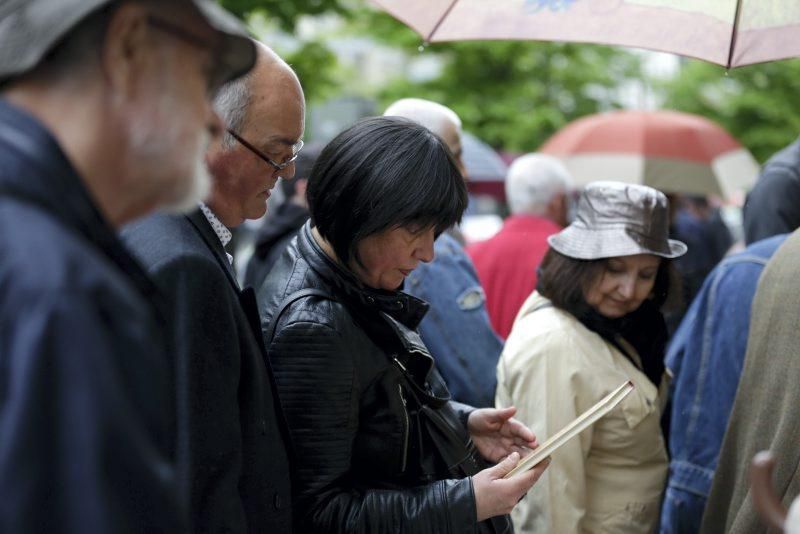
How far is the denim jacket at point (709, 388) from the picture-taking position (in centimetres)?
360

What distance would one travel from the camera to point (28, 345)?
3.49 feet

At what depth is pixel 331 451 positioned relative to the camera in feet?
7.50

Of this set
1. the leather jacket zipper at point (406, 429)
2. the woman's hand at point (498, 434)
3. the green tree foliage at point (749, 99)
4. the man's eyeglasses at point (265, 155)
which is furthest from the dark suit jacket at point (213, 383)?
the green tree foliage at point (749, 99)

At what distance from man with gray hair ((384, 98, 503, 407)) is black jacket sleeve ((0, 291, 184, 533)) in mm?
2397

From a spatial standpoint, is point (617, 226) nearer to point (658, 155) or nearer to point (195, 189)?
point (195, 189)

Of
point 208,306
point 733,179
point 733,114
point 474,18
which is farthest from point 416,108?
point 733,114

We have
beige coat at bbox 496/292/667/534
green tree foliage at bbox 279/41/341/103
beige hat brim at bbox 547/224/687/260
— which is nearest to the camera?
beige coat at bbox 496/292/667/534

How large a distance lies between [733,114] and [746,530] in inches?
834

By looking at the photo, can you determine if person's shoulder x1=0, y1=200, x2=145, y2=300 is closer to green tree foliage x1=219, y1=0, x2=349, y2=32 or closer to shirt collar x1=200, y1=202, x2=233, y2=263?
shirt collar x1=200, y1=202, x2=233, y2=263

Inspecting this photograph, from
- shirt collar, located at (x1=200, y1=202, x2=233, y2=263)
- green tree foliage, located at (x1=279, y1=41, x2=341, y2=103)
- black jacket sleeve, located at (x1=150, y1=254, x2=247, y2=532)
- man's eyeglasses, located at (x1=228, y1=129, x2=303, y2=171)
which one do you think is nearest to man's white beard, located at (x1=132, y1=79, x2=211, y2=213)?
black jacket sleeve, located at (x1=150, y1=254, x2=247, y2=532)

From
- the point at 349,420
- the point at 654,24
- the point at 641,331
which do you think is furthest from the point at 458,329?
the point at 349,420

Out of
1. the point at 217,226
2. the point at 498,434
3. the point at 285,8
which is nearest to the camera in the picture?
the point at 217,226

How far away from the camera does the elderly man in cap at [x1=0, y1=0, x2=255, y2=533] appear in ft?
3.51

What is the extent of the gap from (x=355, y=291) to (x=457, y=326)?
3.82 ft
